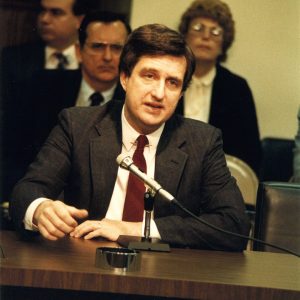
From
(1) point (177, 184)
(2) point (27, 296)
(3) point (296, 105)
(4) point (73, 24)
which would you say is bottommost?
(2) point (27, 296)

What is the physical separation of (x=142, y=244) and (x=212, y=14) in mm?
3071

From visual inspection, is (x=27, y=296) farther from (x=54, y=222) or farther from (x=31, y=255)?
(x=54, y=222)

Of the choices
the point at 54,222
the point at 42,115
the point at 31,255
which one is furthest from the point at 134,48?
the point at 42,115

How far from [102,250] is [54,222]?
1.11 feet

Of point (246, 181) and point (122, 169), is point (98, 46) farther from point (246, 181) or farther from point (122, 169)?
point (122, 169)

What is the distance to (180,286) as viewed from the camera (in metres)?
1.94

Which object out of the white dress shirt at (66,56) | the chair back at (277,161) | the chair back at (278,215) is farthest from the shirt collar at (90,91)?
the chair back at (278,215)

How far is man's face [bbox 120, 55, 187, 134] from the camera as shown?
294 centimetres

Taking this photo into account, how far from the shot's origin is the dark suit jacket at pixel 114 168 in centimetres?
286

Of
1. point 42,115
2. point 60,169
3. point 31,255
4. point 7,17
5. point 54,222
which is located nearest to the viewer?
point 31,255

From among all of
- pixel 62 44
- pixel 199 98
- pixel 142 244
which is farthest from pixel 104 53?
pixel 142 244

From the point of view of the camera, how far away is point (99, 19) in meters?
4.91

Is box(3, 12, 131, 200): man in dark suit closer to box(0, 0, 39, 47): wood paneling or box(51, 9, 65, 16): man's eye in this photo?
box(51, 9, 65, 16): man's eye

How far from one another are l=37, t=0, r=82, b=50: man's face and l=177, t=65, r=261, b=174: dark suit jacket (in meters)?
1.10
